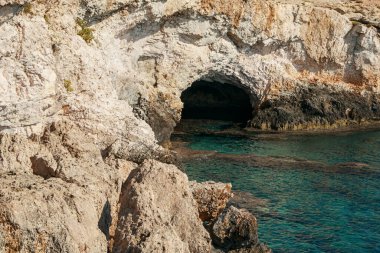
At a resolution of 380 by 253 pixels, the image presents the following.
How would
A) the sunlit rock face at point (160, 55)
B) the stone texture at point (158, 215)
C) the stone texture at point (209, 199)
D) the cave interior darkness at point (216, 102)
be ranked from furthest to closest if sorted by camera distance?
the cave interior darkness at point (216, 102) < the sunlit rock face at point (160, 55) < the stone texture at point (209, 199) < the stone texture at point (158, 215)

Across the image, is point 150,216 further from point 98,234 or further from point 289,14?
point 289,14

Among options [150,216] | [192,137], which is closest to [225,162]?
[192,137]

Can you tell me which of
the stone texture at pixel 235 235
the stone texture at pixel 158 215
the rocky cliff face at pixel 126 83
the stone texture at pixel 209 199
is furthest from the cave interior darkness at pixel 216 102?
the stone texture at pixel 158 215

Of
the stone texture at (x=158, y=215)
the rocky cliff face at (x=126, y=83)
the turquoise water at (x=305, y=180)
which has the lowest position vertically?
the turquoise water at (x=305, y=180)

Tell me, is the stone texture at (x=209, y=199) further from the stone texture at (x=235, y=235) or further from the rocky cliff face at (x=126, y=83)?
the rocky cliff face at (x=126, y=83)

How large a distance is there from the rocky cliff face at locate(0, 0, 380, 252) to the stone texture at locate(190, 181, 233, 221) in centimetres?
290

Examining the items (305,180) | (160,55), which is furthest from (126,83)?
(305,180)

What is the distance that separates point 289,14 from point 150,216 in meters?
30.9

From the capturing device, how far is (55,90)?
26609 millimetres

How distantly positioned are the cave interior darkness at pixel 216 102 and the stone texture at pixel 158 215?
104ft

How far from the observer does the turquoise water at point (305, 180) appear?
74.0 ft

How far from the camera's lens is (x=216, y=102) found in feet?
183

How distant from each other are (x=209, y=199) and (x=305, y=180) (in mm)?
10933

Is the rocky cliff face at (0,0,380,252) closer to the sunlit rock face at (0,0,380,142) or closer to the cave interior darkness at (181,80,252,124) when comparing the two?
the sunlit rock face at (0,0,380,142)
